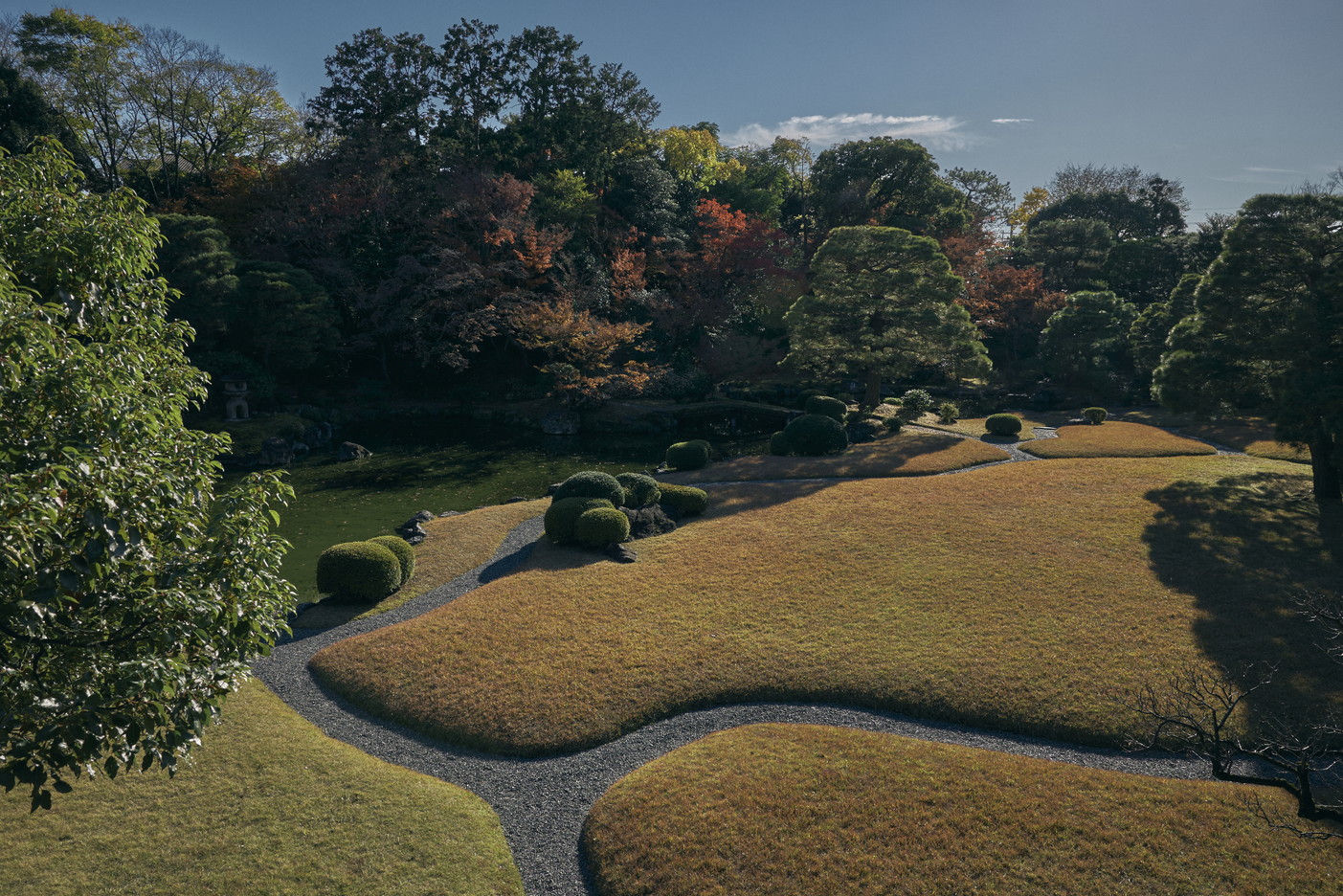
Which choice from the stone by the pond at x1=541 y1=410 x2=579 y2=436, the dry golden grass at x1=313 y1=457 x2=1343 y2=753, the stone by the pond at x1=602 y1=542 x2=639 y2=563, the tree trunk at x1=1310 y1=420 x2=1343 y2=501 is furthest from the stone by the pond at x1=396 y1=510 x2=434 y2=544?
the tree trunk at x1=1310 y1=420 x2=1343 y2=501

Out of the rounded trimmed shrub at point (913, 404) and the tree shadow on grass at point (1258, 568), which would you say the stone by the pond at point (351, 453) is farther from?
the tree shadow on grass at point (1258, 568)

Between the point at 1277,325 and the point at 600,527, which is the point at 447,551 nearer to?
the point at 600,527

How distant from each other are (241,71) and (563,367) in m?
35.2

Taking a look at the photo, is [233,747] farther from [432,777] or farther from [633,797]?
[633,797]

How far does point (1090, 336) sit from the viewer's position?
5006 cm

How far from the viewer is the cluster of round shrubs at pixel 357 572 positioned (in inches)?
733

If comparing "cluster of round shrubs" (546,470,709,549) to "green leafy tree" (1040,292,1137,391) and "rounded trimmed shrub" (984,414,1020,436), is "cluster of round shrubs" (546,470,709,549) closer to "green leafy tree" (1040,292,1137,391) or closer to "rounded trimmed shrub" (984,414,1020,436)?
"rounded trimmed shrub" (984,414,1020,436)

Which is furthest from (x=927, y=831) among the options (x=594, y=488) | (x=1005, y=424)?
(x=1005, y=424)

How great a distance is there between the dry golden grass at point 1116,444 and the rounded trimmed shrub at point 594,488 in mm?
21108

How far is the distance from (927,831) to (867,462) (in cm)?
2250

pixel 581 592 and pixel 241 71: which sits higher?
pixel 241 71

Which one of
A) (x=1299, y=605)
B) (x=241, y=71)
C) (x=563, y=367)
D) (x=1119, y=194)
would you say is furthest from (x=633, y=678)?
(x=1119, y=194)

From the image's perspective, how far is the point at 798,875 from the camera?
9.21 metres

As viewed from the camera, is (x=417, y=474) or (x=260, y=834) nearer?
(x=260, y=834)
